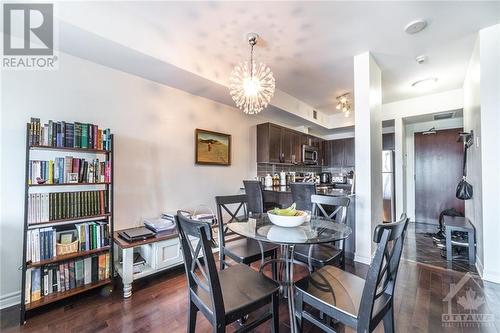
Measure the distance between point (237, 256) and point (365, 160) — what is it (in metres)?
2.04

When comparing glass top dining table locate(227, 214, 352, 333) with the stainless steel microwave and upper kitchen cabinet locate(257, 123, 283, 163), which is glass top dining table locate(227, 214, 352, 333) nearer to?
upper kitchen cabinet locate(257, 123, 283, 163)

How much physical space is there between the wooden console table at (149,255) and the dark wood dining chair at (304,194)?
5.47 ft

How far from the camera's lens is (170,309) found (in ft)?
6.32

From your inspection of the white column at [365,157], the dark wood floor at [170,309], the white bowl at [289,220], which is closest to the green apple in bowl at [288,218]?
the white bowl at [289,220]

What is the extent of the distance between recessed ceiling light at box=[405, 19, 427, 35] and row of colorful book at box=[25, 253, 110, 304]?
393cm

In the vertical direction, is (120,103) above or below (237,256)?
above

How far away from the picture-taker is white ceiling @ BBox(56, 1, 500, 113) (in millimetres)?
2016

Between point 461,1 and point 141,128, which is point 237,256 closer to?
point 141,128

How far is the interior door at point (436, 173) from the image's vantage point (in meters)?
4.86

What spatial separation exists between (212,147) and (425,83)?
385 centimetres

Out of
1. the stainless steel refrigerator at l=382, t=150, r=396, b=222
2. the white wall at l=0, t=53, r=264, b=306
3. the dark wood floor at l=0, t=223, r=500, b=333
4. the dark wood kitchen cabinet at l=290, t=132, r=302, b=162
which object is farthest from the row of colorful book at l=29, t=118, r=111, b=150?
the stainless steel refrigerator at l=382, t=150, r=396, b=222

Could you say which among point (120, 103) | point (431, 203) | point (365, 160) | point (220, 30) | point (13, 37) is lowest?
point (431, 203)

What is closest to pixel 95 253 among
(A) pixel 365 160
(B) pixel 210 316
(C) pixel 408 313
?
(B) pixel 210 316

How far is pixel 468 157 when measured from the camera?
3.25 metres
